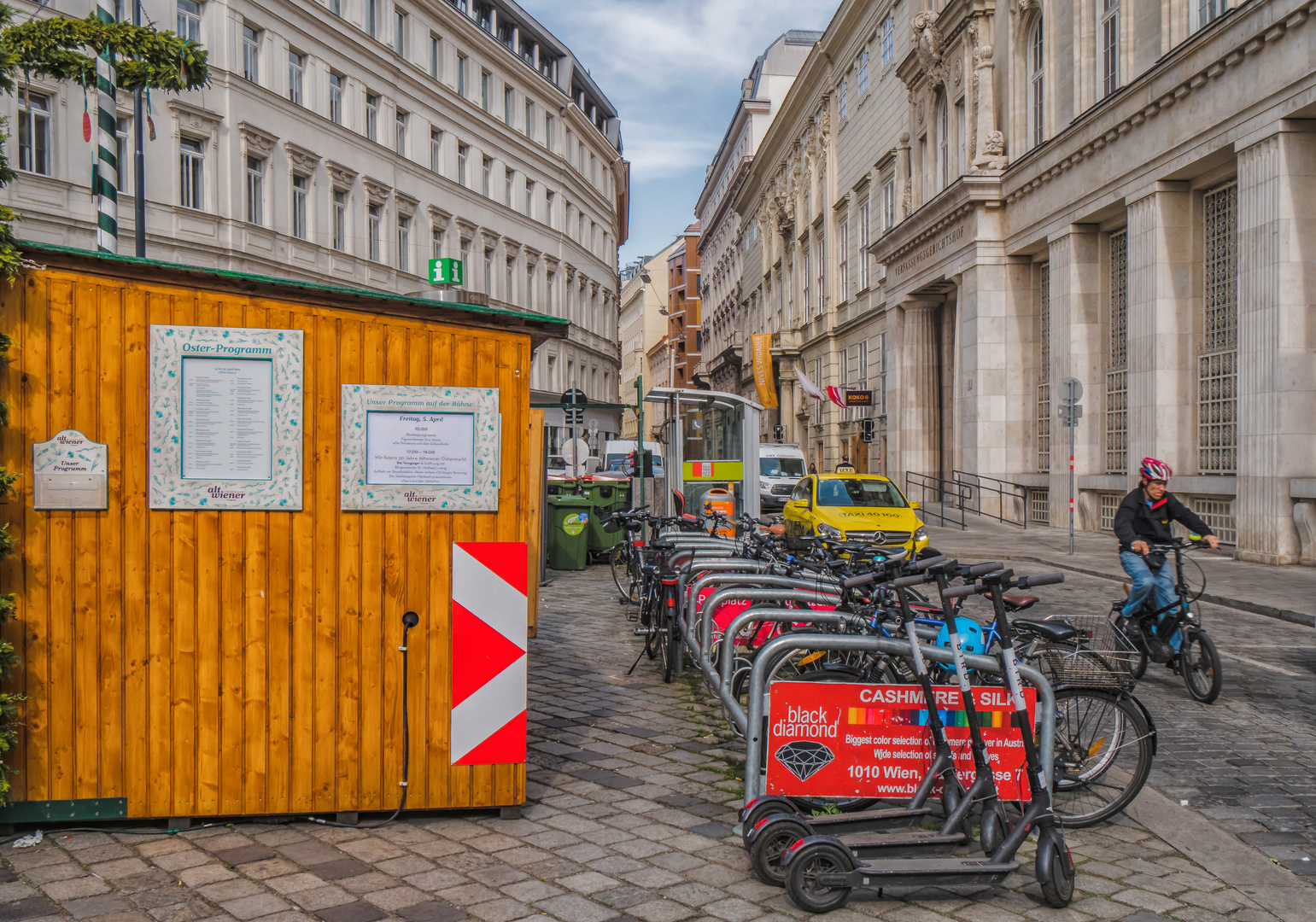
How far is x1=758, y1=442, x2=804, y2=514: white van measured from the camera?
3139cm

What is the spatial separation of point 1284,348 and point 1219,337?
310 centimetres

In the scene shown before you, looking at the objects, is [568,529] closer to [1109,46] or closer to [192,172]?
[1109,46]

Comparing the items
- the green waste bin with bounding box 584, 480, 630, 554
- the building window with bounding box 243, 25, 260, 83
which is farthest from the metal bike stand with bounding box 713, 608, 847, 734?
the building window with bounding box 243, 25, 260, 83

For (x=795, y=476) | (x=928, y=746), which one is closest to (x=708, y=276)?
(x=795, y=476)

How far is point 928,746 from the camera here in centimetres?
437

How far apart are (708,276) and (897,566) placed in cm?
8914

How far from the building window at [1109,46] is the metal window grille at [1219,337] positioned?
13.7ft

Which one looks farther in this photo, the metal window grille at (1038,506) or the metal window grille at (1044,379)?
the metal window grille at (1044,379)

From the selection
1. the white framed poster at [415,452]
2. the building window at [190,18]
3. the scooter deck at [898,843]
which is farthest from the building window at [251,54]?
the scooter deck at [898,843]

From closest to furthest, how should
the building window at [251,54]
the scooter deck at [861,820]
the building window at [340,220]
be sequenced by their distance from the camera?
the scooter deck at [861,820]
the building window at [251,54]
the building window at [340,220]

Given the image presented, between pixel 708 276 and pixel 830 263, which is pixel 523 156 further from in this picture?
pixel 708 276

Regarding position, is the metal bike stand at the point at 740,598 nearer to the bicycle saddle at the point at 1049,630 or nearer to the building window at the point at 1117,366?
the bicycle saddle at the point at 1049,630

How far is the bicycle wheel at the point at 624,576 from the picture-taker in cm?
1176

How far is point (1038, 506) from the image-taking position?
26516 millimetres
